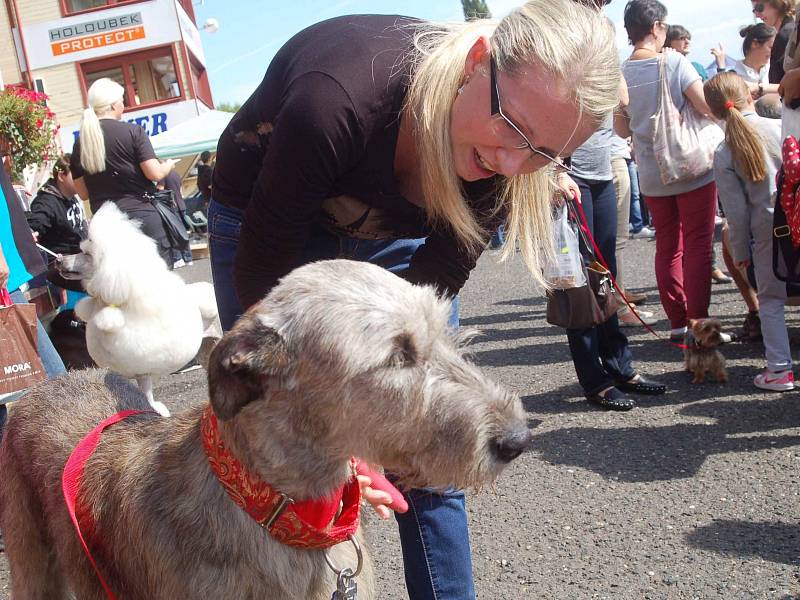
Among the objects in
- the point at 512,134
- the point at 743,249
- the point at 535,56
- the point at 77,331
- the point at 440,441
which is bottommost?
the point at 77,331

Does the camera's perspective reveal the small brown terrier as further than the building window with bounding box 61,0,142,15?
No

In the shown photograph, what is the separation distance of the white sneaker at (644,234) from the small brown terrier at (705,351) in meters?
8.27

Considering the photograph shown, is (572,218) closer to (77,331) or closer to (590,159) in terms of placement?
(590,159)

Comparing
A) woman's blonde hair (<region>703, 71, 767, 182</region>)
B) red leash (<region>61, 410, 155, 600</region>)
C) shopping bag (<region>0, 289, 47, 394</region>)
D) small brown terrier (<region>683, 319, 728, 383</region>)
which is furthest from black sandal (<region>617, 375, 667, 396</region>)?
red leash (<region>61, 410, 155, 600</region>)

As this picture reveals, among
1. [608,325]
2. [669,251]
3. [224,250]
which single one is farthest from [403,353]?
[669,251]

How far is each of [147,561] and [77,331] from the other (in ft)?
16.9

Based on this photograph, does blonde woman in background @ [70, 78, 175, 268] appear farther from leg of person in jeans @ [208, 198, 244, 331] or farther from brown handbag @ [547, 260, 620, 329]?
leg of person in jeans @ [208, 198, 244, 331]

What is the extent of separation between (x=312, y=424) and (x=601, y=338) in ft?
12.8

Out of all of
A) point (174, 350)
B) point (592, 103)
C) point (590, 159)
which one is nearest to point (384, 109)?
point (592, 103)

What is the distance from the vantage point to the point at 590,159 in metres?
5.31

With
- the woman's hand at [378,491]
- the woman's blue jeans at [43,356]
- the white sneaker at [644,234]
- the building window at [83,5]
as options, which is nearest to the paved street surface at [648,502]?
the woman's blue jeans at [43,356]

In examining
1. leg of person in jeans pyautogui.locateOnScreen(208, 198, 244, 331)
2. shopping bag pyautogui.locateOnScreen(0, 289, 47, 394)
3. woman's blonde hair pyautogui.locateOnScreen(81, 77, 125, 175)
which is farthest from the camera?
woman's blonde hair pyautogui.locateOnScreen(81, 77, 125, 175)

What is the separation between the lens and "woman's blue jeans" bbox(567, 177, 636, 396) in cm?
524

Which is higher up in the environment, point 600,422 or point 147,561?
point 147,561
